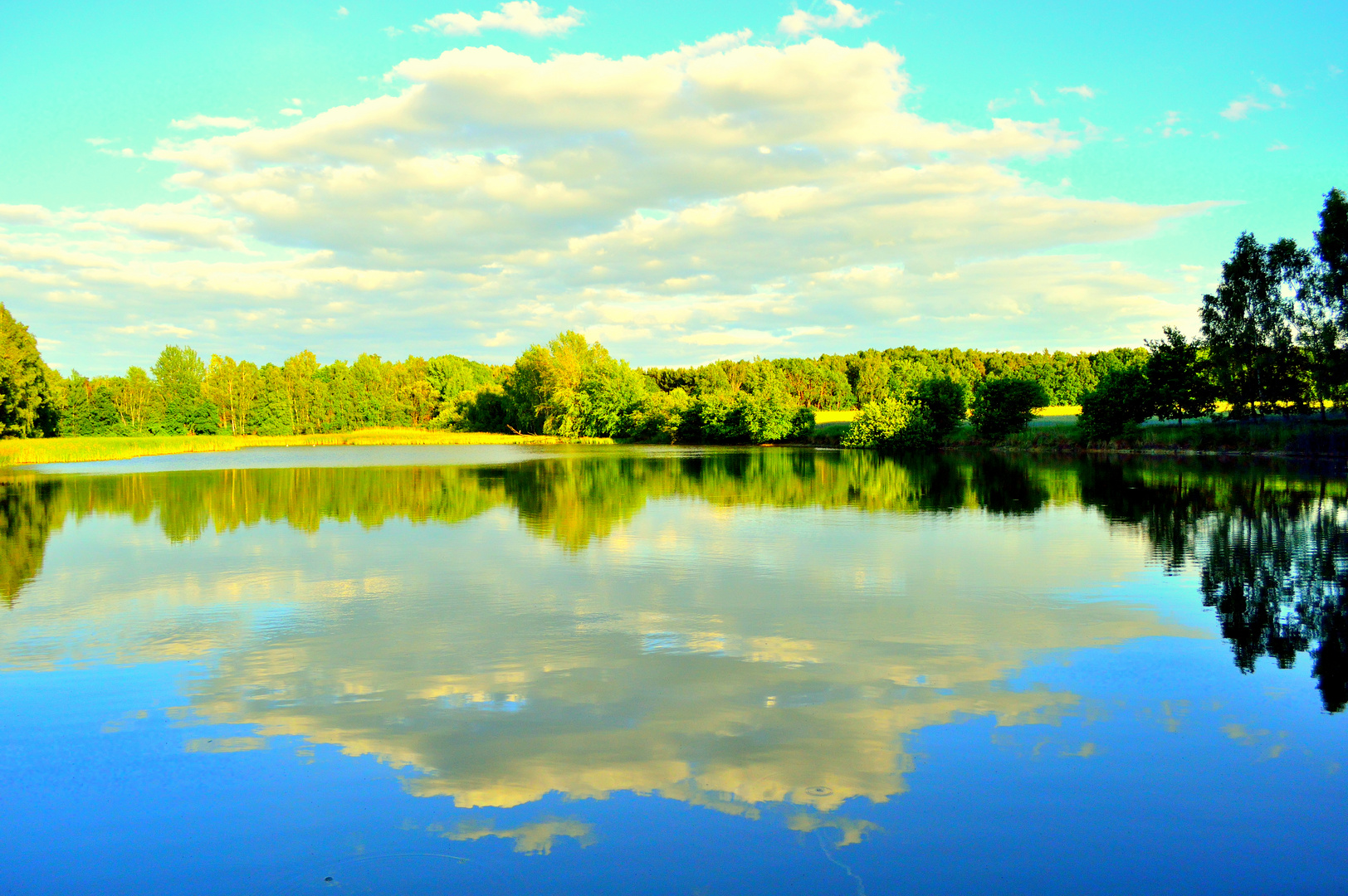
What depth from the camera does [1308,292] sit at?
47.5m

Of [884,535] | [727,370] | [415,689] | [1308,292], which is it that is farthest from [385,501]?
[727,370]

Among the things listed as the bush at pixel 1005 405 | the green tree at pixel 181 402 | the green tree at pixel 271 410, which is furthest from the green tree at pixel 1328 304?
the green tree at pixel 181 402

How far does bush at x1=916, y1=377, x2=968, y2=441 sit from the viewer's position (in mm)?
67125

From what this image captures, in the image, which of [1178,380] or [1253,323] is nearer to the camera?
[1253,323]

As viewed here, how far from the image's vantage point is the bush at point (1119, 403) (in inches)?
2121

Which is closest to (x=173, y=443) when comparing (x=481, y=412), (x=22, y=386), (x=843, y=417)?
(x=22, y=386)

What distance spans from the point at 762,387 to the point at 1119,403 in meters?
36.1

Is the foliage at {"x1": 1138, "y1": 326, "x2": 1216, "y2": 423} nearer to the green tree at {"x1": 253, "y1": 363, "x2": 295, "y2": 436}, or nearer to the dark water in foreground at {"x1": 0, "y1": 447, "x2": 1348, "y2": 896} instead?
the dark water in foreground at {"x1": 0, "y1": 447, "x2": 1348, "y2": 896}

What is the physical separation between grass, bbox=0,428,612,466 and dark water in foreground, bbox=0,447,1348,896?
4189 centimetres

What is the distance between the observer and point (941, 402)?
67.3m

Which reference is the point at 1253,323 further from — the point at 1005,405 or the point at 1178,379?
the point at 1005,405

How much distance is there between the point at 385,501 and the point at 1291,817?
24016mm

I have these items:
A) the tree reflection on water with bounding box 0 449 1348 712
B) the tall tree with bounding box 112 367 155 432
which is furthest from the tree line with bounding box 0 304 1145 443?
the tree reflection on water with bounding box 0 449 1348 712

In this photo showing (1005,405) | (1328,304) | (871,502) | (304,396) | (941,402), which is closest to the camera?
(871,502)
